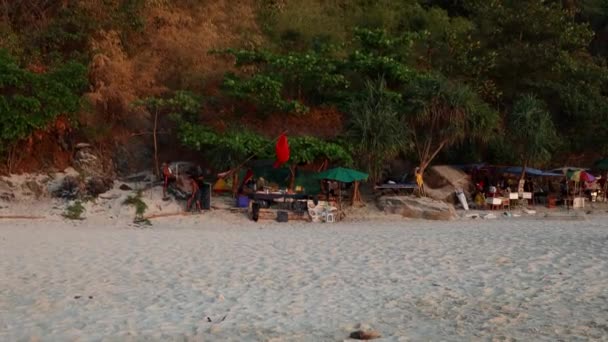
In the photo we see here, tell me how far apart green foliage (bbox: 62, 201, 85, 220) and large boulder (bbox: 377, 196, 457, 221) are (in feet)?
26.6

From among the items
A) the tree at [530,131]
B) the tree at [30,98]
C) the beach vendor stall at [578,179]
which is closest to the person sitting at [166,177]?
the tree at [30,98]

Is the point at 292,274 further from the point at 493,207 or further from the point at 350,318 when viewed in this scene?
the point at 493,207

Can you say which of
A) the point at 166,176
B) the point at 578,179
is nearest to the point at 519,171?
the point at 578,179

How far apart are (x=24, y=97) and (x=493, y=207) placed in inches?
543

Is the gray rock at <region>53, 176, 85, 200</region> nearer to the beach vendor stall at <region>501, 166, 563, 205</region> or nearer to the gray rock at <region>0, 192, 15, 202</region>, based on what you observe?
the gray rock at <region>0, 192, 15, 202</region>

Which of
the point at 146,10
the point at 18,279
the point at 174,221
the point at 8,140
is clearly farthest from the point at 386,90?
the point at 18,279

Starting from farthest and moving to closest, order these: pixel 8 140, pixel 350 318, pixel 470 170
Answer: pixel 470 170
pixel 8 140
pixel 350 318

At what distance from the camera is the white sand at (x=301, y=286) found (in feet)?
19.3

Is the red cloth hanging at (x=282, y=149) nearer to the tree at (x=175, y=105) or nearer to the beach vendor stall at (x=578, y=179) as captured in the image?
the tree at (x=175, y=105)

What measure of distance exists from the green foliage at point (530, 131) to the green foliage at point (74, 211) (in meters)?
13.5

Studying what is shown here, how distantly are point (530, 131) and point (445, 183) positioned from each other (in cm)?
323

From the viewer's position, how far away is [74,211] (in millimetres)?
15297

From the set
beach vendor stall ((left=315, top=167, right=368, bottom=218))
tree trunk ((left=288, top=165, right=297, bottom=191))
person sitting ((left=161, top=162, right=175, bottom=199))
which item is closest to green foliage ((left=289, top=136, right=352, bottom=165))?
tree trunk ((left=288, top=165, right=297, bottom=191))

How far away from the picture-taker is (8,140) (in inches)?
647
